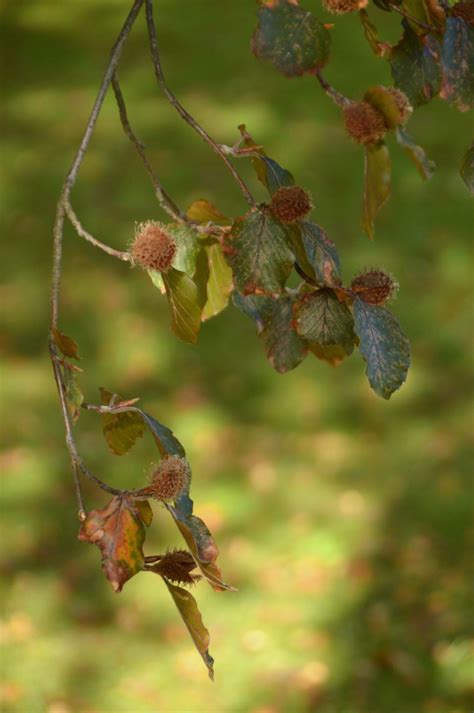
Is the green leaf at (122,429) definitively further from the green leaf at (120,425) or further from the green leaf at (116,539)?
the green leaf at (116,539)

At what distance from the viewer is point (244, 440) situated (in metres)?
4.48

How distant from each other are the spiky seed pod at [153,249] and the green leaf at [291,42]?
0.71 feet

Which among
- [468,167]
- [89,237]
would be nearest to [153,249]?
[89,237]

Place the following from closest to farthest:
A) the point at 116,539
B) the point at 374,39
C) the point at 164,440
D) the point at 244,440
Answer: the point at 116,539, the point at 164,440, the point at 374,39, the point at 244,440

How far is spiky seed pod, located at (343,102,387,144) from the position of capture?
127 centimetres

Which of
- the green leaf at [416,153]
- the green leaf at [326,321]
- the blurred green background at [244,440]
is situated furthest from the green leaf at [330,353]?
the blurred green background at [244,440]

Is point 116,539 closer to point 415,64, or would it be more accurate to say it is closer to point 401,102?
point 401,102

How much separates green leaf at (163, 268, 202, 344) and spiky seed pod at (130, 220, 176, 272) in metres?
0.04

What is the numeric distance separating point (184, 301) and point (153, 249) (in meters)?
0.10

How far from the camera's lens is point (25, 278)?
214 inches

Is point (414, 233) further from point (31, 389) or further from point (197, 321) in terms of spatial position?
point (197, 321)

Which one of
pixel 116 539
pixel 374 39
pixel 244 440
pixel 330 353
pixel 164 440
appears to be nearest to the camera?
pixel 116 539

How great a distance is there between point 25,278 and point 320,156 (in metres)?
1.74

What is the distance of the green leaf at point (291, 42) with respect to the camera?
4.10 ft
